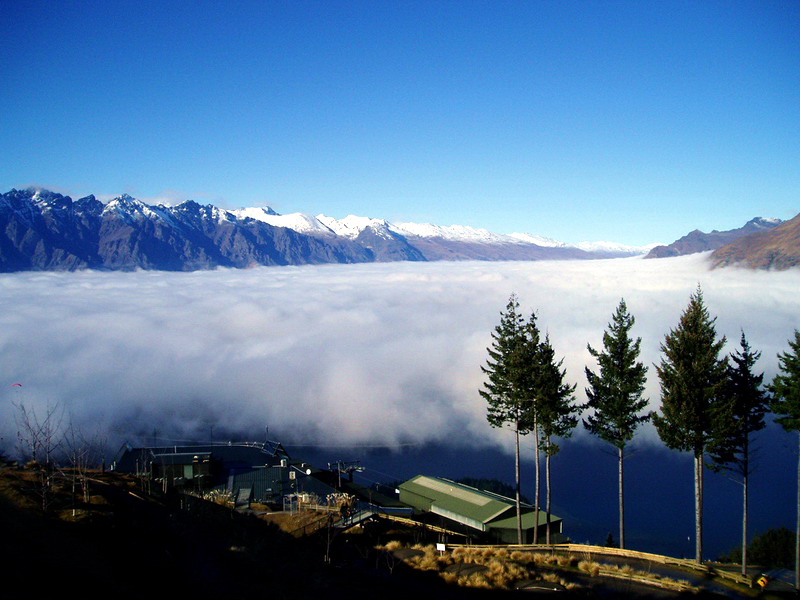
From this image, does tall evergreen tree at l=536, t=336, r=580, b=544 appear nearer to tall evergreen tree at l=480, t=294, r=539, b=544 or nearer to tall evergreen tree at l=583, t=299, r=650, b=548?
tall evergreen tree at l=480, t=294, r=539, b=544

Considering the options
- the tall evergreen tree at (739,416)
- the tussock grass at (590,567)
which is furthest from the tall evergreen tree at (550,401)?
the tall evergreen tree at (739,416)

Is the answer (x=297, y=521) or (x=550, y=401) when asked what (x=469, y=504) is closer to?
(x=550, y=401)

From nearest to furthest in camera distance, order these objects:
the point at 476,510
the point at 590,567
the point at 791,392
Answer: the point at 791,392
the point at 590,567
the point at 476,510

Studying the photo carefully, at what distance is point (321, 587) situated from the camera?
19922 millimetres

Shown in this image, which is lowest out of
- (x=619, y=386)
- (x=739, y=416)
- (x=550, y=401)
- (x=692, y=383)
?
(x=550, y=401)

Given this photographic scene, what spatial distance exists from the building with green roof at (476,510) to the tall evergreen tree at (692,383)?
44.9 feet

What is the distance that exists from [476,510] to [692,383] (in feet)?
75.4

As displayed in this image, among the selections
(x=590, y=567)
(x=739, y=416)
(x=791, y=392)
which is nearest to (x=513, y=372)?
(x=590, y=567)

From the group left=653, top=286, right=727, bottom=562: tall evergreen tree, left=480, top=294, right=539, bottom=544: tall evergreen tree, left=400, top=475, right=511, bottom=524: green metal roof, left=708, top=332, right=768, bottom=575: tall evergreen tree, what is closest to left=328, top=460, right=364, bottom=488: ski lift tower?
left=400, top=475, right=511, bottom=524: green metal roof

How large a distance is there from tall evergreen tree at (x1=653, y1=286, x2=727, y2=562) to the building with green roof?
13.7m

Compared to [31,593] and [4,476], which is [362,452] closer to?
[4,476]

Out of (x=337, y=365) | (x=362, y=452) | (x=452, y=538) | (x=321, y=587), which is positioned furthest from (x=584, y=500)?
(x=337, y=365)

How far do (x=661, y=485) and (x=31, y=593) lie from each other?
10657cm

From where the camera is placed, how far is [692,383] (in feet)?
84.2
